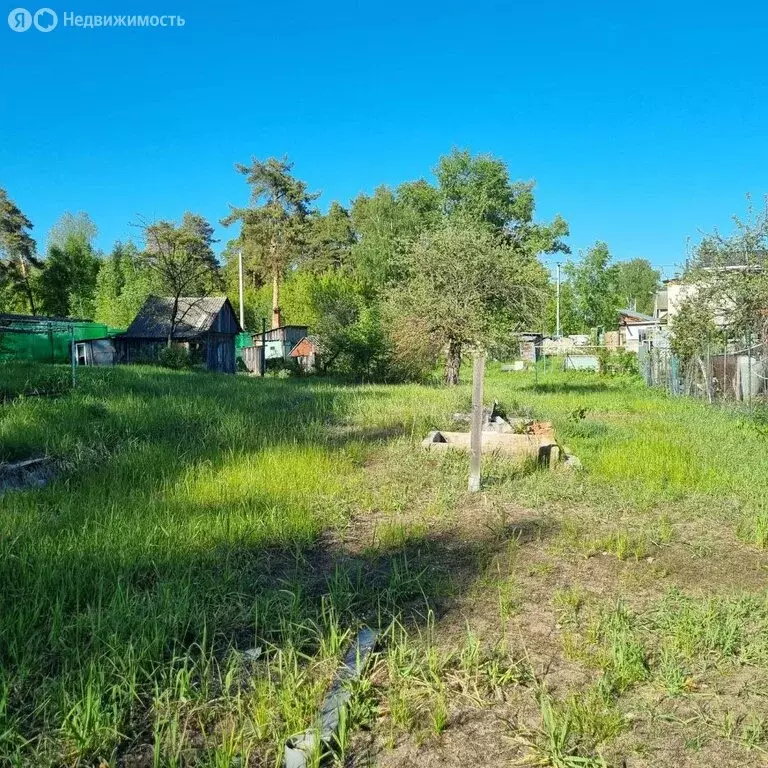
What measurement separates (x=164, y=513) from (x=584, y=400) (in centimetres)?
1428

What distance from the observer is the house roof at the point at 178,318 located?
36281 millimetres

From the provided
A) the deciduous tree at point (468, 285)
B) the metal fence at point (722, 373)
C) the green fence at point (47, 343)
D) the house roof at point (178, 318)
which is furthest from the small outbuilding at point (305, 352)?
the metal fence at point (722, 373)

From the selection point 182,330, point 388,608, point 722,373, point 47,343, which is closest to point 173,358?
point 182,330

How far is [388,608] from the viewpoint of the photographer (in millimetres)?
3566

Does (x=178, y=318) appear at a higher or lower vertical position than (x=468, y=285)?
higher

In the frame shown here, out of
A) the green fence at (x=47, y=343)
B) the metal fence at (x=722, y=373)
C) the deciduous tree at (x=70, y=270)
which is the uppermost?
the deciduous tree at (x=70, y=270)

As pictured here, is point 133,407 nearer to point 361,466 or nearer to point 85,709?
point 361,466

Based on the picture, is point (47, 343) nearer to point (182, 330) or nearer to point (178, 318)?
point (178, 318)

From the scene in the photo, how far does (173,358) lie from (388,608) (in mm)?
30934

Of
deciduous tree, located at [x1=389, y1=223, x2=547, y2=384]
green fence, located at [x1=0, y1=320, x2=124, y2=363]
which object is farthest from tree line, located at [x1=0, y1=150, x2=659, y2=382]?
green fence, located at [x1=0, y1=320, x2=124, y2=363]

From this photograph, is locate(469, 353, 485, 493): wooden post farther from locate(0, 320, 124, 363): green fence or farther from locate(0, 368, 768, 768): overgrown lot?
locate(0, 320, 124, 363): green fence

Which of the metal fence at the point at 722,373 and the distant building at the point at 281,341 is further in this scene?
the distant building at the point at 281,341

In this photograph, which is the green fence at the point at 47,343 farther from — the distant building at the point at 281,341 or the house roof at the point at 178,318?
the distant building at the point at 281,341

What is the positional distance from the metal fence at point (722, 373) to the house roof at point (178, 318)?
26.5 metres
